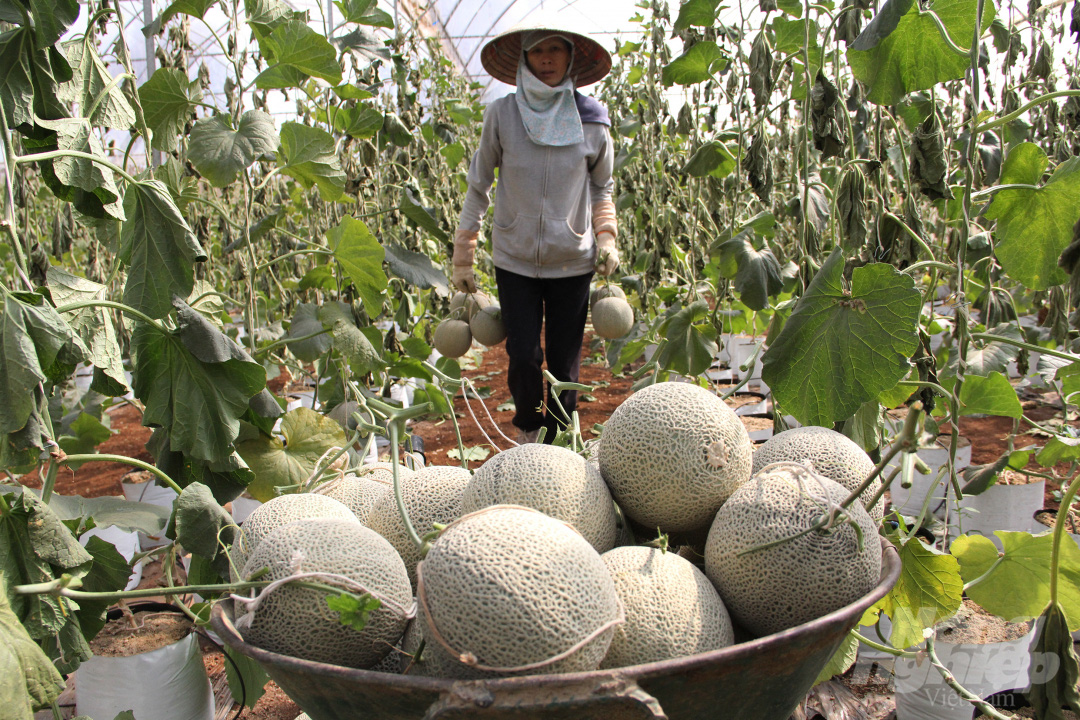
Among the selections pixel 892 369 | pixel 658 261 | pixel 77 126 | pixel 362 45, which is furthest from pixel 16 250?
pixel 658 261

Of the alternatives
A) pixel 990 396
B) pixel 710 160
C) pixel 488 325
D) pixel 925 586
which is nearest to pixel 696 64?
pixel 710 160

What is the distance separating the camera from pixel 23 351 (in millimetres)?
1163

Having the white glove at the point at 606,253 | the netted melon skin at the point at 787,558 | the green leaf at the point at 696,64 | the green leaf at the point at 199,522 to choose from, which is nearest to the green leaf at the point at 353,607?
the netted melon skin at the point at 787,558

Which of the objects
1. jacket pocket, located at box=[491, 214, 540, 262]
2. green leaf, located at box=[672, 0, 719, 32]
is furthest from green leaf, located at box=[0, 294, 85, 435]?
jacket pocket, located at box=[491, 214, 540, 262]

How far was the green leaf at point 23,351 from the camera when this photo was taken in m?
1.16

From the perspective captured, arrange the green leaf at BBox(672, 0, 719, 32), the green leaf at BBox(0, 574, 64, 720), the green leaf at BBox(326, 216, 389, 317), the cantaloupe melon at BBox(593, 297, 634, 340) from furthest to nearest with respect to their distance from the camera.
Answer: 1. the cantaloupe melon at BBox(593, 297, 634, 340)
2. the green leaf at BBox(672, 0, 719, 32)
3. the green leaf at BBox(326, 216, 389, 317)
4. the green leaf at BBox(0, 574, 64, 720)

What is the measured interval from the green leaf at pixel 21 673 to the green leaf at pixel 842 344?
138 centimetres

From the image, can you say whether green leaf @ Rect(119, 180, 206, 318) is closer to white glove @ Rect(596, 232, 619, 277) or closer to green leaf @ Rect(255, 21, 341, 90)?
green leaf @ Rect(255, 21, 341, 90)

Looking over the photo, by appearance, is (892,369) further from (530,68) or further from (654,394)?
(530,68)

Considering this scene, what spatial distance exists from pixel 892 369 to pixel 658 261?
344cm

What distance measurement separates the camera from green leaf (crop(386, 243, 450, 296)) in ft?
10.6

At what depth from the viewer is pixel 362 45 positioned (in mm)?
3125

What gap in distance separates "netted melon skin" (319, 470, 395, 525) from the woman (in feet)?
6.09

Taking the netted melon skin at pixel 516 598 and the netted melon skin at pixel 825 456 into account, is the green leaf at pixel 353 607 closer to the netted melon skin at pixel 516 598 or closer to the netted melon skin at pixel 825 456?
the netted melon skin at pixel 516 598
